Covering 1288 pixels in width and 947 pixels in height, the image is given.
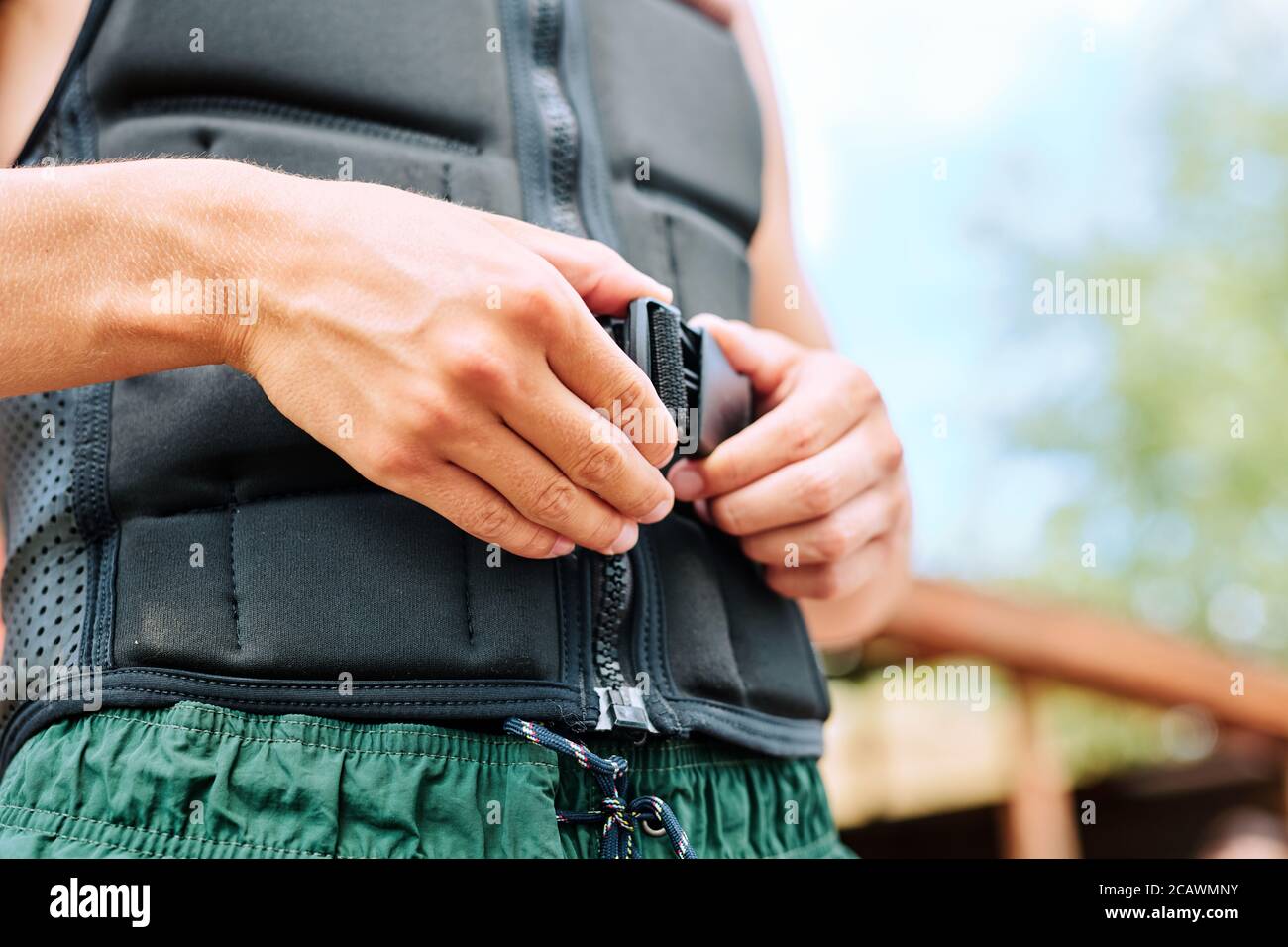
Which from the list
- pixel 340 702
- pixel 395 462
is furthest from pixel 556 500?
pixel 340 702

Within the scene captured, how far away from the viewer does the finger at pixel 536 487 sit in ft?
2.53

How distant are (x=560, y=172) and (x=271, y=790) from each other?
61 centimetres

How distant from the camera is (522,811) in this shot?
0.85 meters

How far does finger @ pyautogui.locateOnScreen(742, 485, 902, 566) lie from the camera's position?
3.42 feet

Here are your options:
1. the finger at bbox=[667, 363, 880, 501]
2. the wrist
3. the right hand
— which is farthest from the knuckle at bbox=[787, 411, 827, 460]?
the wrist

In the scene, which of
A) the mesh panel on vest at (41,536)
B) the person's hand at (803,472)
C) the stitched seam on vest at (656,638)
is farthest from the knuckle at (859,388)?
the mesh panel on vest at (41,536)

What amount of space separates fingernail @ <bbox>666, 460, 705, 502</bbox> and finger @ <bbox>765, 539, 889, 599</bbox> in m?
0.16

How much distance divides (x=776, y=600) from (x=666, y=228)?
0.40 m

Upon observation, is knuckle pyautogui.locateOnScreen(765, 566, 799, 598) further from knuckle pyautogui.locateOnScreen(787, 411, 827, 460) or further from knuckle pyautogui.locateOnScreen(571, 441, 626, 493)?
knuckle pyautogui.locateOnScreen(571, 441, 626, 493)

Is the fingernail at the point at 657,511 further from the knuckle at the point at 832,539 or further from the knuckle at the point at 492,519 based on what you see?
the knuckle at the point at 832,539

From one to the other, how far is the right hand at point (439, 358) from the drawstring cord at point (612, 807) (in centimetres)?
17

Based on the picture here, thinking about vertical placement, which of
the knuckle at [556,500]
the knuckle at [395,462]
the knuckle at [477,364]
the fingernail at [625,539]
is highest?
the knuckle at [477,364]
